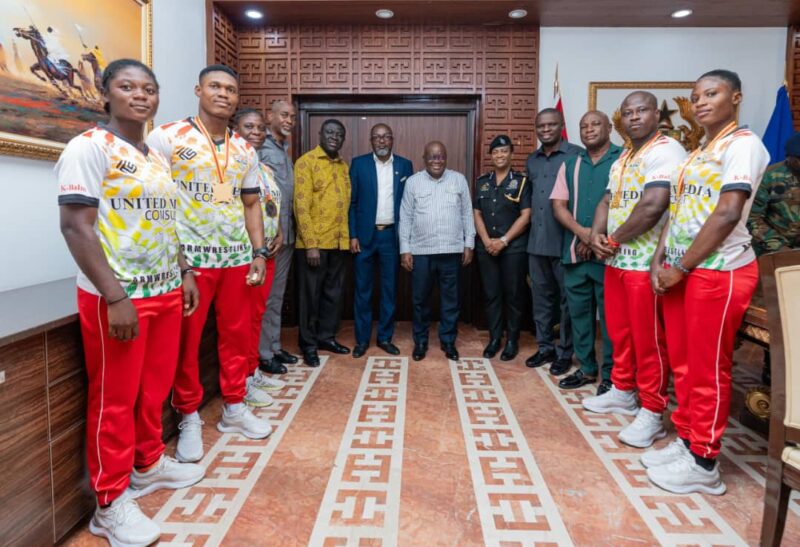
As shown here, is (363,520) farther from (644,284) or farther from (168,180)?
(644,284)

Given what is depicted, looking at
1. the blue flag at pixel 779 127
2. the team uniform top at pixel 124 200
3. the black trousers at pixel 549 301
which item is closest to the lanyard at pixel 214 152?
the team uniform top at pixel 124 200

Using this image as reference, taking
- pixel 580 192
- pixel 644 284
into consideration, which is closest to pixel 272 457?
pixel 644 284

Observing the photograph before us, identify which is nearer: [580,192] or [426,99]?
[580,192]

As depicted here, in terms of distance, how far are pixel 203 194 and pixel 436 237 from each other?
1.66 m

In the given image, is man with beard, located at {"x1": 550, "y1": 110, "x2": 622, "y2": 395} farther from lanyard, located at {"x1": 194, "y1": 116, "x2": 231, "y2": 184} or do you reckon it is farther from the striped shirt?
lanyard, located at {"x1": 194, "y1": 116, "x2": 231, "y2": 184}

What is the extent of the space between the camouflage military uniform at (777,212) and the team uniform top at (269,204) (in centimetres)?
275

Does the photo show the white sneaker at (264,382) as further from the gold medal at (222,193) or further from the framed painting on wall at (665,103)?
the framed painting on wall at (665,103)

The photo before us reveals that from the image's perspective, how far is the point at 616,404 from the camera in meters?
2.45

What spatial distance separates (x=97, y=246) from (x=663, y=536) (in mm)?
1908

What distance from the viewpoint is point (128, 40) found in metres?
2.53

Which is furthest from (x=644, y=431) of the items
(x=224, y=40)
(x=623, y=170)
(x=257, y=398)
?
(x=224, y=40)

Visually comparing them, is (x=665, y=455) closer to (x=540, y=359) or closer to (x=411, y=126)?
(x=540, y=359)

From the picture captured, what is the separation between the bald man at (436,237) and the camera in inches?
127

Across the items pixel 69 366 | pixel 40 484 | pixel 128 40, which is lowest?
pixel 40 484
